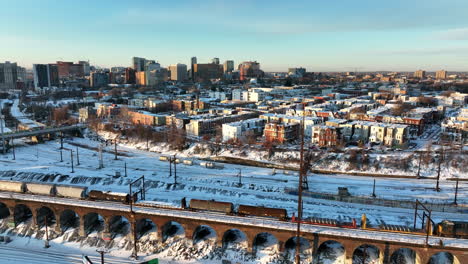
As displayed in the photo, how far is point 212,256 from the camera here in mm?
25000

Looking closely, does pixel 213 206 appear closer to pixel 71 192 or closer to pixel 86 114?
pixel 71 192

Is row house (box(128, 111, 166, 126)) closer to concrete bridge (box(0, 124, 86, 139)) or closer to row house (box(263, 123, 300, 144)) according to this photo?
concrete bridge (box(0, 124, 86, 139))

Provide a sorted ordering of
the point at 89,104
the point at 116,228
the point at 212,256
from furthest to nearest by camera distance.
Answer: the point at 89,104 → the point at 116,228 → the point at 212,256

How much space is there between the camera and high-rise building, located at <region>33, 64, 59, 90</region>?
554 feet

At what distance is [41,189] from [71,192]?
3080 millimetres

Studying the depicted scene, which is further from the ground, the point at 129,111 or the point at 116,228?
the point at 129,111

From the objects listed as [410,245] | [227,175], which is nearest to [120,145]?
[227,175]

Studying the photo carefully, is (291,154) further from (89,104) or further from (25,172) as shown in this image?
(89,104)

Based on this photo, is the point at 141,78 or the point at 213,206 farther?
the point at 141,78

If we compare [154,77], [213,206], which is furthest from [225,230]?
[154,77]

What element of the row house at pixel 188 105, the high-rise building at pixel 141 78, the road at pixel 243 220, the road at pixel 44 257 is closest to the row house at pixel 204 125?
the row house at pixel 188 105

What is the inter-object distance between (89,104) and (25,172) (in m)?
65.9

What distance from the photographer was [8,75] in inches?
7101

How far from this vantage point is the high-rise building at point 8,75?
178 meters
